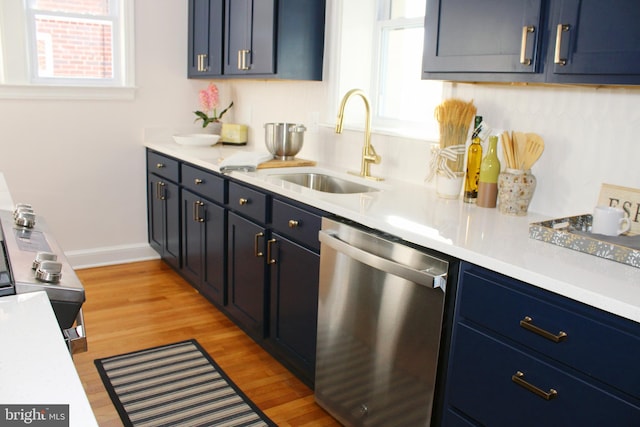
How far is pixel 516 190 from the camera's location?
2078 millimetres

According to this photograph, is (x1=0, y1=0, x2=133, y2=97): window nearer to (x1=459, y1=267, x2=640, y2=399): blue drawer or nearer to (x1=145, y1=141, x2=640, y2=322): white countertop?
(x1=145, y1=141, x2=640, y2=322): white countertop

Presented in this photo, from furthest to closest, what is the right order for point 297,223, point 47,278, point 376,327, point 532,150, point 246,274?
point 246,274, point 297,223, point 532,150, point 376,327, point 47,278

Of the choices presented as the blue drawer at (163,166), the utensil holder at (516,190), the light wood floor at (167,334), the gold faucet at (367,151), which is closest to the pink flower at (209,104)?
the blue drawer at (163,166)

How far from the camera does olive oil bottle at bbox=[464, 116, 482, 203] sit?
7.46ft

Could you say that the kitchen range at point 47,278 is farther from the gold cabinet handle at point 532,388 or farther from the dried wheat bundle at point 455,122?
the dried wheat bundle at point 455,122

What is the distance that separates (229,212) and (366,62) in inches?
43.3

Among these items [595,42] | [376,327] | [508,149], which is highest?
[595,42]

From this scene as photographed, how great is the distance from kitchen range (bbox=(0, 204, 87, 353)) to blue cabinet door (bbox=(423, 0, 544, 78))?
56.1 inches

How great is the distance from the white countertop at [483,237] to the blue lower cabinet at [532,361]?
1.7 inches

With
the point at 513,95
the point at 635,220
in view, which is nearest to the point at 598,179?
the point at 635,220

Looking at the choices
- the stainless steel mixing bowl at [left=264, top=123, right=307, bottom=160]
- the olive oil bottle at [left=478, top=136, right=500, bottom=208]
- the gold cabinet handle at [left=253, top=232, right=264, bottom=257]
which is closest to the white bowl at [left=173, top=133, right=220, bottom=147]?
the stainless steel mixing bowl at [left=264, top=123, right=307, bottom=160]

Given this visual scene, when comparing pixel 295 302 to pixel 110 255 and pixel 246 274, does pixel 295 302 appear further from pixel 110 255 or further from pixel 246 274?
pixel 110 255

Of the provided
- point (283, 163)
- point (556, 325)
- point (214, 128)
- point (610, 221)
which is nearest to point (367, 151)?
point (283, 163)

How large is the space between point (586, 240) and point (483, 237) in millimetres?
289
